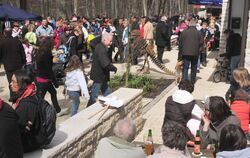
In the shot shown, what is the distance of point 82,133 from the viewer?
5824mm

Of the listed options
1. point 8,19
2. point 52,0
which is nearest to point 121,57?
point 8,19

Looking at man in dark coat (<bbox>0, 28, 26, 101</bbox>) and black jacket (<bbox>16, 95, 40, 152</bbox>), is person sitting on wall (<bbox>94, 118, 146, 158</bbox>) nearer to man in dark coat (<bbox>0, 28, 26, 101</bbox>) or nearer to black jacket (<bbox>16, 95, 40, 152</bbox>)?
black jacket (<bbox>16, 95, 40, 152</bbox>)

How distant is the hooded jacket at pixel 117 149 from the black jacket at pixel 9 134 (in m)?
0.81

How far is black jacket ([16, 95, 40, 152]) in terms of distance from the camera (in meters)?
4.55

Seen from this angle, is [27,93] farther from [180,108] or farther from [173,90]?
[173,90]

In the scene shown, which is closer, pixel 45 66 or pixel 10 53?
pixel 45 66

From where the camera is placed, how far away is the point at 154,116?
9.63 metres

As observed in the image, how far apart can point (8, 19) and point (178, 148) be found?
1273cm

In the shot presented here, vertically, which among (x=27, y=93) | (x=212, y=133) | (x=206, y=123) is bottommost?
(x=212, y=133)

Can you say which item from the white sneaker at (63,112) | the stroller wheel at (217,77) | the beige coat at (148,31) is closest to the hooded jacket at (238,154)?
the white sneaker at (63,112)

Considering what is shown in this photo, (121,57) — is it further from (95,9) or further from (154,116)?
(95,9)

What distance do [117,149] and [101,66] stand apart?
14.2 feet

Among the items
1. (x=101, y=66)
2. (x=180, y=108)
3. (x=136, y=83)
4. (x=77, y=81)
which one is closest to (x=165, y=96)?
(x=136, y=83)

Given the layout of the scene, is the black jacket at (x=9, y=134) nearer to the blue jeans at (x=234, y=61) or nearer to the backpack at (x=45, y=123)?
the backpack at (x=45, y=123)
